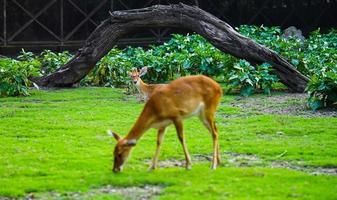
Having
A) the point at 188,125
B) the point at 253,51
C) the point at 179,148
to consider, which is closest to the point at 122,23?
the point at 253,51

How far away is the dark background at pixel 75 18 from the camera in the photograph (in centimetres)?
2248

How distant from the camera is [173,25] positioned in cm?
1600

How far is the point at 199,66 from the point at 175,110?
8.77 m

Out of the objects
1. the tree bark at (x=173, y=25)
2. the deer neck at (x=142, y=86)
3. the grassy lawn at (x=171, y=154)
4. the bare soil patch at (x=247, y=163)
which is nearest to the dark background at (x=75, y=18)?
the tree bark at (x=173, y=25)

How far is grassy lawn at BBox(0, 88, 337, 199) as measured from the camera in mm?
7773

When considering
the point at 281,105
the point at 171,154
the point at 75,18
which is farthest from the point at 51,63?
the point at 171,154

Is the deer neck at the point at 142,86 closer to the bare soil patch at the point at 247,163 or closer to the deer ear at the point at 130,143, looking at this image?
the bare soil patch at the point at 247,163

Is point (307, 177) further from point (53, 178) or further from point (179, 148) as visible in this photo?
point (53, 178)

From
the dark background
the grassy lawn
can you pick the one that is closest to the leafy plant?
the grassy lawn

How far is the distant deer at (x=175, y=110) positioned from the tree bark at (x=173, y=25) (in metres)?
6.74

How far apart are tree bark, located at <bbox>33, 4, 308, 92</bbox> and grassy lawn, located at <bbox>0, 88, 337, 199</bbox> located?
1.91m

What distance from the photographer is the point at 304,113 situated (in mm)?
12969

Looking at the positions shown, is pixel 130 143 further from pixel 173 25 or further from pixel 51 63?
pixel 51 63

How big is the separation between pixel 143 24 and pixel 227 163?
768 centimetres
